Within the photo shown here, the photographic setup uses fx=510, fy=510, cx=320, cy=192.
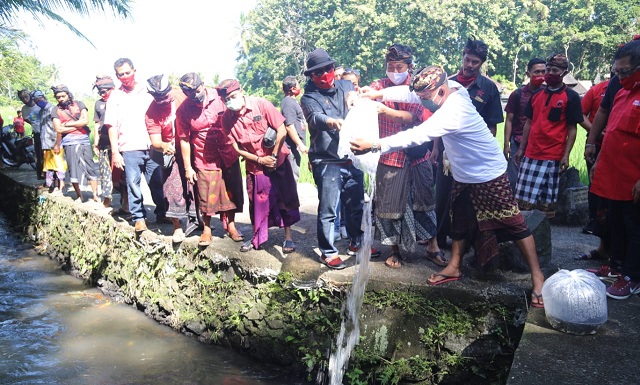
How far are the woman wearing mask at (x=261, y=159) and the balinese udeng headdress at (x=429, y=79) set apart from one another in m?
1.56

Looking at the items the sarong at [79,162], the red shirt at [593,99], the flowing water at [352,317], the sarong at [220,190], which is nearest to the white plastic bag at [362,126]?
the flowing water at [352,317]

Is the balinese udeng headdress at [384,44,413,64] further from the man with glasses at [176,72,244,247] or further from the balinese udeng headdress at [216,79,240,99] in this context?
the man with glasses at [176,72,244,247]

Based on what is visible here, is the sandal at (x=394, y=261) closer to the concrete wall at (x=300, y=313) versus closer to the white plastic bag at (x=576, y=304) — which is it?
the concrete wall at (x=300, y=313)

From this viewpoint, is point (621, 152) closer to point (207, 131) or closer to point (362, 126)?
point (362, 126)

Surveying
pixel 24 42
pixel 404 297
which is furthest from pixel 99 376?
pixel 24 42

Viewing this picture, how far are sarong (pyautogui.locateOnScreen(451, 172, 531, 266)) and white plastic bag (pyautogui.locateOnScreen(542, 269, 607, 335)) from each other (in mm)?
551

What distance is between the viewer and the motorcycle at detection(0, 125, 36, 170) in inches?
450

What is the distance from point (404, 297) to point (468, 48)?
86.8 inches

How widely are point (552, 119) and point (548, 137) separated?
174 mm

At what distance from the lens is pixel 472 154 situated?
135 inches

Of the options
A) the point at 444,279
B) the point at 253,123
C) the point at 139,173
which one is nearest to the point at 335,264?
the point at 444,279

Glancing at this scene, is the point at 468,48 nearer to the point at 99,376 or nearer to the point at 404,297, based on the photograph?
the point at 404,297

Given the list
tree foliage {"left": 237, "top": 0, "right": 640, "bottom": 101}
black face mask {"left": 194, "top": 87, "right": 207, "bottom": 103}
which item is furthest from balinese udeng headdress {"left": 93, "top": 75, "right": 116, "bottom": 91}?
tree foliage {"left": 237, "top": 0, "right": 640, "bottom": 101}

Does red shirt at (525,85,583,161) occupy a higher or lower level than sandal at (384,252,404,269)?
higher
